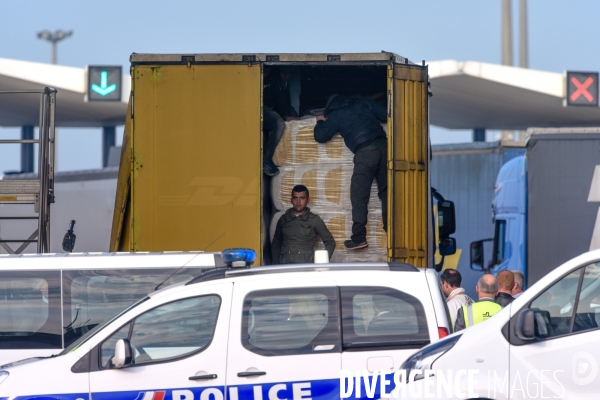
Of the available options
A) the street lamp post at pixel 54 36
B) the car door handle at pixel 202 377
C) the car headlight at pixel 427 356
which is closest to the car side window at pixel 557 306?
the car headlight at pixel 427 356

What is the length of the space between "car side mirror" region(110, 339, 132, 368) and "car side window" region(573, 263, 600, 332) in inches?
114

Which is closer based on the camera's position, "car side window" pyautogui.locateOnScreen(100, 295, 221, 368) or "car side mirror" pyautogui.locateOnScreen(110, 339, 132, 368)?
"car side mirror" pyautogui.locateOnScreen(110, 339, 132, 368)

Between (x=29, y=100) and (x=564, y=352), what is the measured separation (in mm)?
23724

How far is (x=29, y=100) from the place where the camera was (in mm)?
27438

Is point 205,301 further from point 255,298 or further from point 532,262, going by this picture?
point 532,262

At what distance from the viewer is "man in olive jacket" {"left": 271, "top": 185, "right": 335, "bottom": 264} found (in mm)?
11156

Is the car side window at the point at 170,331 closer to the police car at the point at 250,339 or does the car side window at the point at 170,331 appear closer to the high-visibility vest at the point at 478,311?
the police car at the point at 250,339

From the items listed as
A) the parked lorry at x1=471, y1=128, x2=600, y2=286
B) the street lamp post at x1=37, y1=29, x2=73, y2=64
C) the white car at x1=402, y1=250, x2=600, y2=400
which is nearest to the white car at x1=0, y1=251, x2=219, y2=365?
the white car at x1=402, y1=250, x2=600, y2=400

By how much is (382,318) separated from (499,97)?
2288cm

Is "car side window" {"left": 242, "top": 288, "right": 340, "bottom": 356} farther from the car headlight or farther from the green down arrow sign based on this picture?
the green down arrow sign

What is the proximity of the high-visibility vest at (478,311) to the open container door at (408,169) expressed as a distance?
1797 millimetres

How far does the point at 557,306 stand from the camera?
6.09 m

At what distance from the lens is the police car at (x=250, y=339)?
21.7 feet

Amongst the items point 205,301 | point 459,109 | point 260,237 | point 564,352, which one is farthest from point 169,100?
point 459,109
